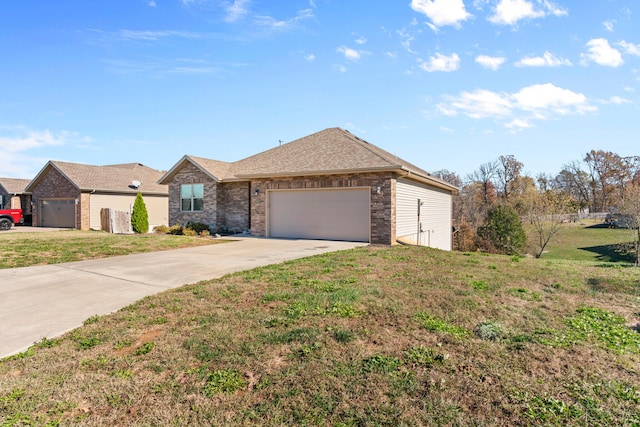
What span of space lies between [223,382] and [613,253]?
111 ft

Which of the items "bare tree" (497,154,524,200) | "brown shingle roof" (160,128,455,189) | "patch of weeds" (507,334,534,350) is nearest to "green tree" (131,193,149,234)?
"brown shingle roof" (160,128,455,189)

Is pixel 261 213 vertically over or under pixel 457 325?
over

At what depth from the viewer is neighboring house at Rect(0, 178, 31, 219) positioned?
2856 cm

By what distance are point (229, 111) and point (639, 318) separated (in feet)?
52.4

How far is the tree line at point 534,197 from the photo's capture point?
23.8 metres

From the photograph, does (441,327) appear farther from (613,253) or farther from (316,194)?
(613,253)

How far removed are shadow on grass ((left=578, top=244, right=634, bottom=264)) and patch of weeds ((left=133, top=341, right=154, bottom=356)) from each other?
2745 cm

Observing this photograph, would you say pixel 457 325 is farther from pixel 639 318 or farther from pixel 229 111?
pixel 229 111

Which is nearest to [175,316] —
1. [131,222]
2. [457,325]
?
[457,325]

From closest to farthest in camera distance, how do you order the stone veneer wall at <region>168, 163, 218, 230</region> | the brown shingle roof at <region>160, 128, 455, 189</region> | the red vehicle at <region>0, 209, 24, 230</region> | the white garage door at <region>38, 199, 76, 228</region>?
the brown shingle roof at <region>160, 128, 455, 189</region> → the stone veneer wall at <region>168, 163, 218, 230</region> → the red vehicle at <region>0, 209, 24, 230</region> → the white garage door at <region>38, 199, 76, 228</region>

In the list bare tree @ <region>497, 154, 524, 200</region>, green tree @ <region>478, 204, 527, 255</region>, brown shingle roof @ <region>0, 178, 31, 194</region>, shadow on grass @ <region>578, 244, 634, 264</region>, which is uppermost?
bare tree @ <region>497, 154, 524, 200</region>

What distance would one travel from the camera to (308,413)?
2535 mm

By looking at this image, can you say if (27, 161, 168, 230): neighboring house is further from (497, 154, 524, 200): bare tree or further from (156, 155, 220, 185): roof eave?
(497, 154, 524, 200): bare tree

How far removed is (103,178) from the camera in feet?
84.2
